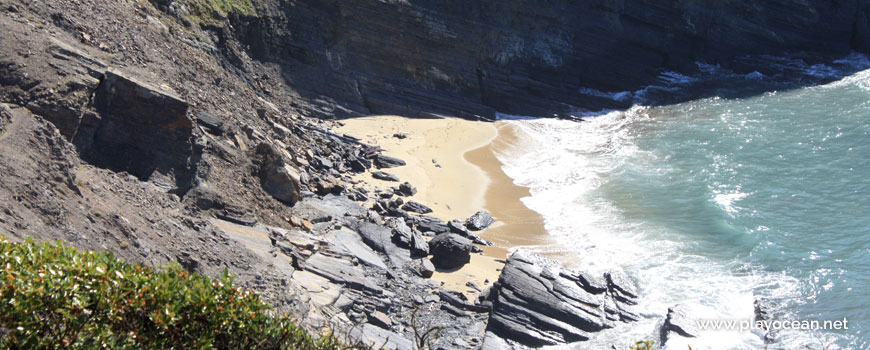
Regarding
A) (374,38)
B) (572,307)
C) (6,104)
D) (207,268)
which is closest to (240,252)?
(207,268)

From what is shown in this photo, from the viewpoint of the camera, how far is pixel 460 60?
33500mm

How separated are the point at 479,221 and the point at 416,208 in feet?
6.35

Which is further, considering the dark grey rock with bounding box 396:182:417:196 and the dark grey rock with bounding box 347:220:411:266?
the dark grey rock with bounding box 396:182:417:196

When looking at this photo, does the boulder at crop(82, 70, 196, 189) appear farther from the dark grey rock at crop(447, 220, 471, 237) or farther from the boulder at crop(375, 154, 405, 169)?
the boulder at crop(375, 154, 405, 169)

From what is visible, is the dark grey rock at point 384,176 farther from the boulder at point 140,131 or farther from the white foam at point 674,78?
the white foam at point 674,78

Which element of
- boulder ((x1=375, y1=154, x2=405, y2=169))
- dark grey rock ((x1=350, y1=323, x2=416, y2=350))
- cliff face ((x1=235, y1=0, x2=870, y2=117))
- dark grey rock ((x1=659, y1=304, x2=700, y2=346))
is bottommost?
dark grey rock ((x1=350, y1=323, x2=416, y2=350))

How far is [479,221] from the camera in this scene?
20062 mm

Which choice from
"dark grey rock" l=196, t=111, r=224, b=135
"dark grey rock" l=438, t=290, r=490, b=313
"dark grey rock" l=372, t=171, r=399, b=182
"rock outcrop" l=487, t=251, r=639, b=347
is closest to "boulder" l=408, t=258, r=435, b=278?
"dark grey rock" l=438, t=290, r=490, b=313

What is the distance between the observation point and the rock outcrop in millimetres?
14125

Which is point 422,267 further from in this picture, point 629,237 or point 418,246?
point 629,237

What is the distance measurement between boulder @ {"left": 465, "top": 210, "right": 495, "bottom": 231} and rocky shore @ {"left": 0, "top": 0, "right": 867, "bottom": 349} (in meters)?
0.05

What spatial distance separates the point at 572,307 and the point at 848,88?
31136mm

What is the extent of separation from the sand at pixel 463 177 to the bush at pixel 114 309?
30.9 ft

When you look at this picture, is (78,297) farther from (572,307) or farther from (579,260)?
(579,260)
